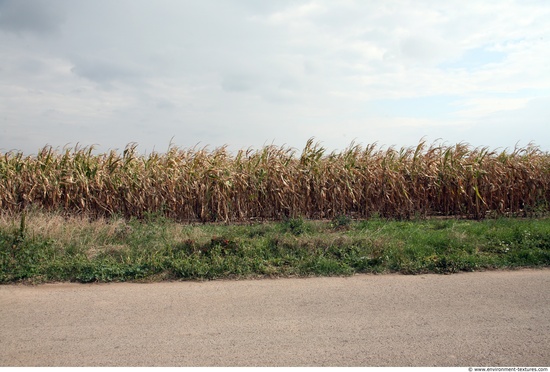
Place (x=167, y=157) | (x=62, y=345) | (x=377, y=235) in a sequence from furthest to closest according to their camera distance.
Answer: (x=167, y=157)
(x=377, y=235)
(x=62, y=345)

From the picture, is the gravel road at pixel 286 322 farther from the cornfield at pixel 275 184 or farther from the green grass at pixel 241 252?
the cornfield at pixel 275 184

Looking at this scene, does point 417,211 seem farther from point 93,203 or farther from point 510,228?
point 93,203

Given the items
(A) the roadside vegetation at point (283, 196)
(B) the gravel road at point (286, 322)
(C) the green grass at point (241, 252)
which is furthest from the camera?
(A) the roadside vegetation at point (283, 196)

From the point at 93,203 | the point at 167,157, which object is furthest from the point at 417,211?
the point at 93,203

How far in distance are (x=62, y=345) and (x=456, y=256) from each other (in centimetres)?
591

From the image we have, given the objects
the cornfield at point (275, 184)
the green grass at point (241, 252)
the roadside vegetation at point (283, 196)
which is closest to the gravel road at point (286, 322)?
the green grass at point (241, 252)

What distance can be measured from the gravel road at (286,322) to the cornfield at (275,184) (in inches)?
195

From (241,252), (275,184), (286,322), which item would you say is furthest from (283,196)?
(286,322)

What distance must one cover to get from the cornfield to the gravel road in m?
4.95

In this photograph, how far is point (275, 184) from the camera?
1120cm

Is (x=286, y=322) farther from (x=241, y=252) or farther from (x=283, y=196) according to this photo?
(x=283, y=196)

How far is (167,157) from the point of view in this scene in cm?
1197

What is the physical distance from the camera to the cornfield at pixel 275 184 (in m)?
11.0

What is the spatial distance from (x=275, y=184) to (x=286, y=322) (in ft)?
22.0
